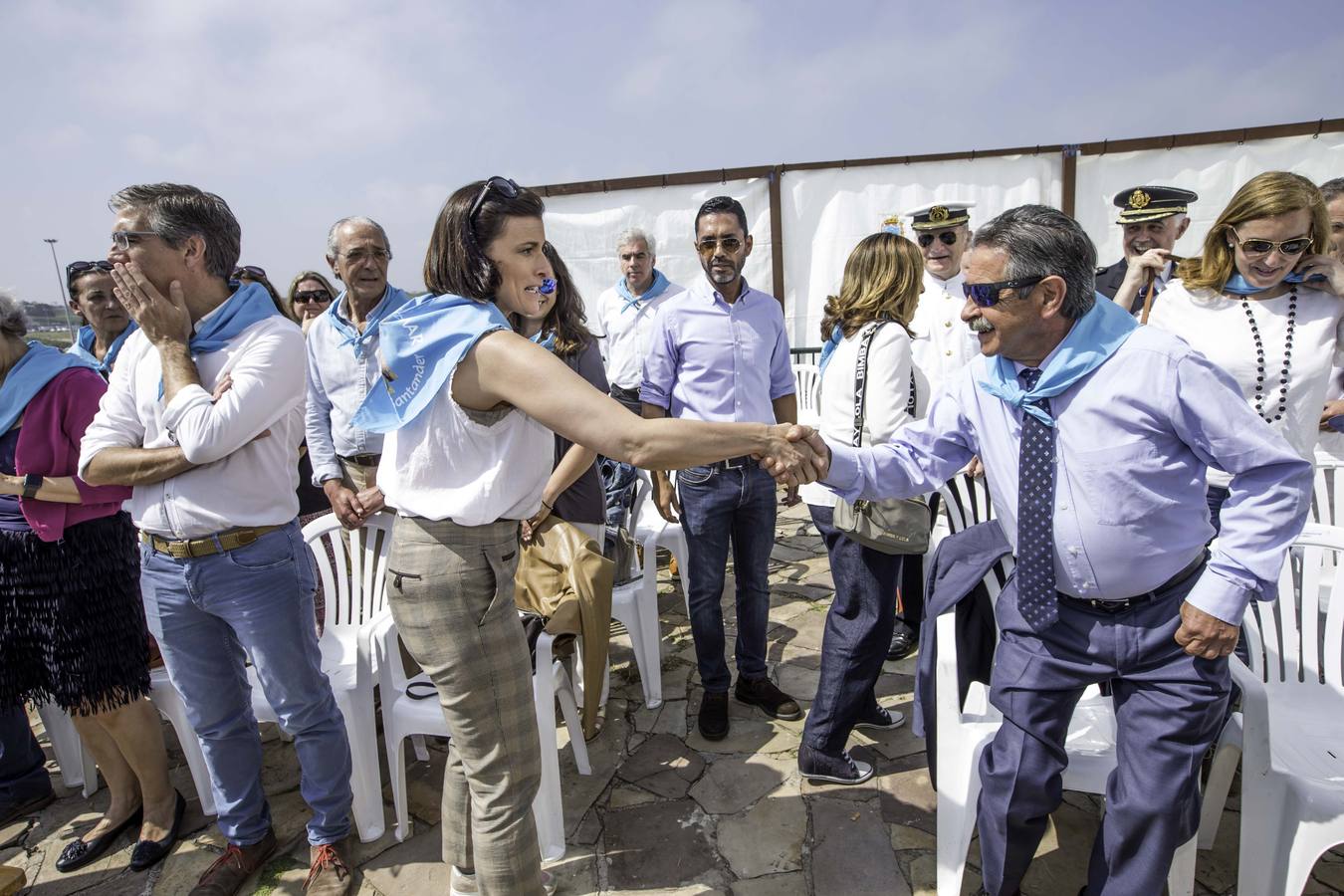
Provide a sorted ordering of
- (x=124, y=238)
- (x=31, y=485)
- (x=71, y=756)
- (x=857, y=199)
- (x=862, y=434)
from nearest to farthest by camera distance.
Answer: (x=124, y=238) → (x=31, y=485) → (x=862, y=434) → (x=71, y=756) → (x=857, y=199)

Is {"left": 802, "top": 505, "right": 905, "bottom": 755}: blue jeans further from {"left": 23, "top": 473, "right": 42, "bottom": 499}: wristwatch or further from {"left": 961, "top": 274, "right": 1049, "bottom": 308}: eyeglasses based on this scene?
{"left": 23, "top": 473, "right": 42, "bottom": 499}: wristwatch

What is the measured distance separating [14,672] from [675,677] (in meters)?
2.76

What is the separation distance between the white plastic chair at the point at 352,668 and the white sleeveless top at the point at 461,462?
44.5 inches

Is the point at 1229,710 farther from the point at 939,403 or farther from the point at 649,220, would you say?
the point at 649,220

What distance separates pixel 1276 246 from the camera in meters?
2.58

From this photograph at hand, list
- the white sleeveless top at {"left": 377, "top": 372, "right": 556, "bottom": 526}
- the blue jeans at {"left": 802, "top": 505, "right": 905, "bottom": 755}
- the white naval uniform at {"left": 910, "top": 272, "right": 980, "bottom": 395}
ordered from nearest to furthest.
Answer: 1. the white sleeveless top at {"left": 377, "top": 372, "right": 556, "bottom": 526}
2. the blue jeans at {"left": 802, "top": 505, "right": 905, "bottom": 755}
3. the white naval uniform at {"left": 910, "top": 272, "right": 980, "bottom": 395}

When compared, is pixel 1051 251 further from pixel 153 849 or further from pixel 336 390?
pixel 153 849

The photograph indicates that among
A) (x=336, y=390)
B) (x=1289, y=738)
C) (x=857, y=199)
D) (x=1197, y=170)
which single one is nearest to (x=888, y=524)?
(x=1289, y=738)

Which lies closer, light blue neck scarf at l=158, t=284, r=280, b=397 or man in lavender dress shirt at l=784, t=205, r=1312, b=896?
man in lavender dress shirt at l=784, t=205, r=1312, b=896

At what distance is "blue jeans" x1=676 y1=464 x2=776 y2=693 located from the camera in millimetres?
3150

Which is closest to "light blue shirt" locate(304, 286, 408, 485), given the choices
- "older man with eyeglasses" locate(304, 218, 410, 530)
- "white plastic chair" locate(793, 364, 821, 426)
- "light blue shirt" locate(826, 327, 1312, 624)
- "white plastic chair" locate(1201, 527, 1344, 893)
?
"older man with eyeglasses" locate(304, 218, 410, 530)

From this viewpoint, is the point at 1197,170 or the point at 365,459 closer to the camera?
the point at 365,459

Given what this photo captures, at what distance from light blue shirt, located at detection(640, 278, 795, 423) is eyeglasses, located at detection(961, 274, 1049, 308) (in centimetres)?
130

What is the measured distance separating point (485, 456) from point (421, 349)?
0.30 m
